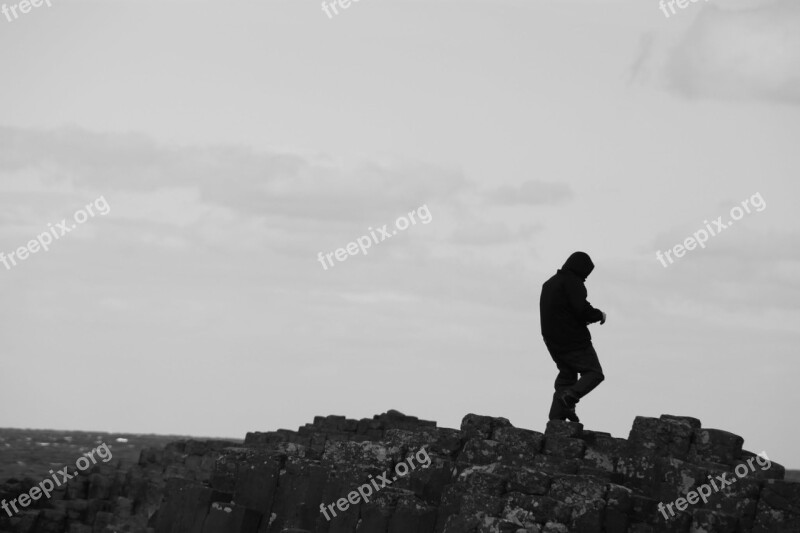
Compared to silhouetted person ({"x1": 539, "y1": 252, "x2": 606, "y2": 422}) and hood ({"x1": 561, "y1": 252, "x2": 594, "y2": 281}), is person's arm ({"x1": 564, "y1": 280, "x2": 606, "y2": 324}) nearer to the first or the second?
silhouetted person ({"x1": 539, "y1": 252, "x2": 606, "y2": 422})

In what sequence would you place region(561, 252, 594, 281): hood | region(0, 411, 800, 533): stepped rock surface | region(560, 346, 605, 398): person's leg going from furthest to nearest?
region(561, 252, 594, 281): hood → region(560, 346, 605, 398): person's leg → region(0, 411, 800, 533): stepped rock surface

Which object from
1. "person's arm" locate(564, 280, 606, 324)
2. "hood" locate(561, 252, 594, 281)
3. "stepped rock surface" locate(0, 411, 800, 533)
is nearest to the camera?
"stepped rock surface" locate(0, 411, 800, 533)

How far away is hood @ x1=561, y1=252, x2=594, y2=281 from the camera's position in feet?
61.9

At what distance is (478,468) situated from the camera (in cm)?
1655

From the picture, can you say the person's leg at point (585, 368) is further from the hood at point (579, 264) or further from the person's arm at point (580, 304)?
the hood at point (579, 264)

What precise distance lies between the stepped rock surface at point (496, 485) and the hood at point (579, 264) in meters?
2.32

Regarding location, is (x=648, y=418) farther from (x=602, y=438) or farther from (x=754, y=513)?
(x=754, y=513)

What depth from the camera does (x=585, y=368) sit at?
18.5 metres

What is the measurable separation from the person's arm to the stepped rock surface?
5.96ft

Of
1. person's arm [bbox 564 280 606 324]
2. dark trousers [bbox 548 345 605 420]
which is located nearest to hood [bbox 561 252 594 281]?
person's arm [bbox 564 280 606 324]

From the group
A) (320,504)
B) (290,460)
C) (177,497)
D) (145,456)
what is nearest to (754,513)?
(320,504)

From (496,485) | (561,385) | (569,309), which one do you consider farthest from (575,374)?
(496,485)

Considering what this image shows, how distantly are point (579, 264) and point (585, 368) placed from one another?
4.82 feet

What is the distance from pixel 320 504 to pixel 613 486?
Result: 16.9 feet
